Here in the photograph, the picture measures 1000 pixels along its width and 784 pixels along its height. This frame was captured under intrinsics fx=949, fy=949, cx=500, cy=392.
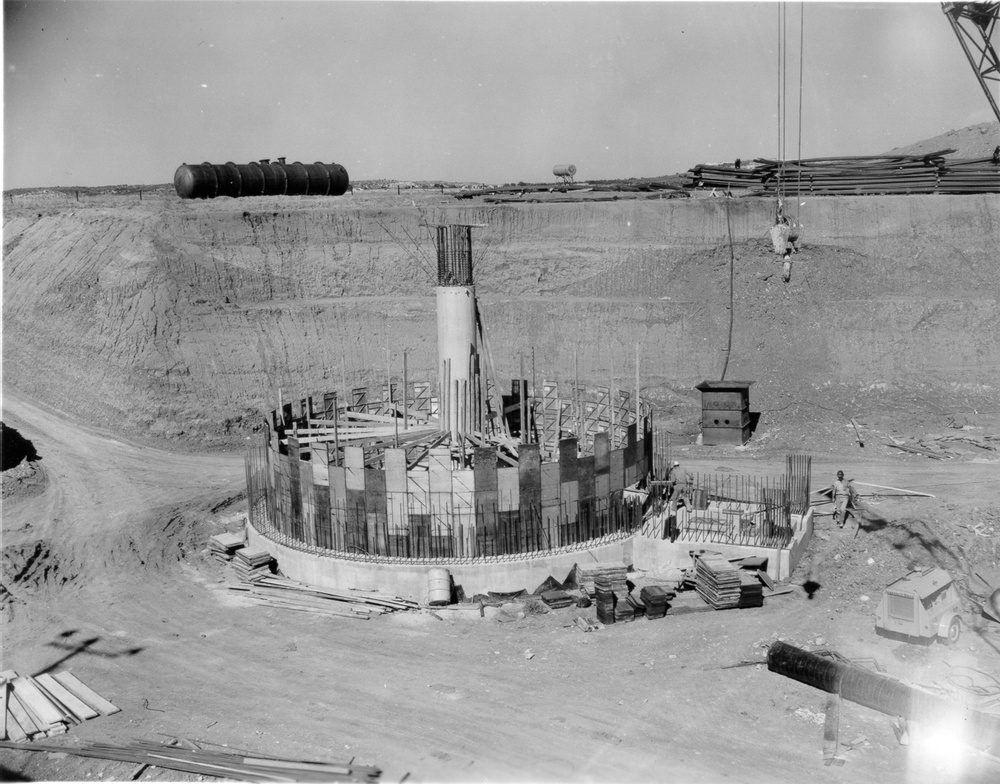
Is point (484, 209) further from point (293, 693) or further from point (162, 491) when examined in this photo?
point (293, 693)

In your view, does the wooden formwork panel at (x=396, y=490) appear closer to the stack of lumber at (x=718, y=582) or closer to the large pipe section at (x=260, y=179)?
the stack of lumber at (x=718, y=582)

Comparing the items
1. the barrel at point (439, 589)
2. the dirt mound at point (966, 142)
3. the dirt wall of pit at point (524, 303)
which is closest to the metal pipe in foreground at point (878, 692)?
the barrel at point (439, 589)

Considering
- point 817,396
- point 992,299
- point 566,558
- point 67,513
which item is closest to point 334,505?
point 566,558

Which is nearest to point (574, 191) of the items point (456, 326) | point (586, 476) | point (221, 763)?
point (456, 326)

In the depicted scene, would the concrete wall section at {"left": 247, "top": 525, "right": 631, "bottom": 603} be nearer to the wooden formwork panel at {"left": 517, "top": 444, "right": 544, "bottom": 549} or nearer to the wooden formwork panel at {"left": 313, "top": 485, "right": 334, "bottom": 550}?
the wooden formwork panel at {"left": 313, "top": 485, "right": 334, "bottom": 550}

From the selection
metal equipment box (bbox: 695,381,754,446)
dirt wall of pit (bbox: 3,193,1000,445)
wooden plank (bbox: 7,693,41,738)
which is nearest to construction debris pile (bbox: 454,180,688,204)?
dirt wall of pit (bbox: 3,193,1000,445)

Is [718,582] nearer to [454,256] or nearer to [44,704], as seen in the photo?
[454,256]
